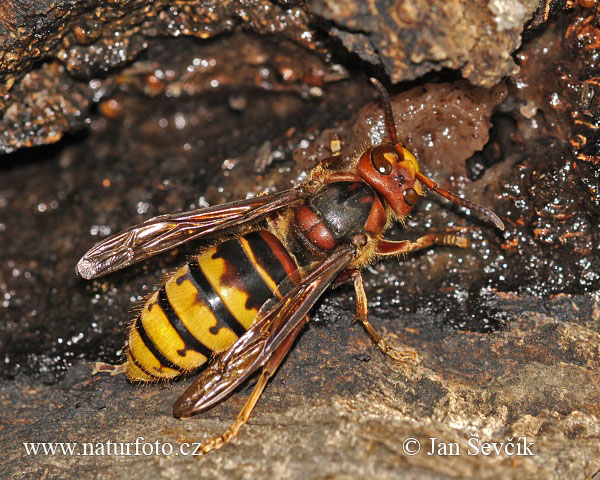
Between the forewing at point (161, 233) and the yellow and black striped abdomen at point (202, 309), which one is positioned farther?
the forewing at point (161, 233)

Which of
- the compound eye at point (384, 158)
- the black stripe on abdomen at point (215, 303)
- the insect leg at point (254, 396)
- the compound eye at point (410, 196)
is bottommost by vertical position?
the insect leg at point (254, 396)

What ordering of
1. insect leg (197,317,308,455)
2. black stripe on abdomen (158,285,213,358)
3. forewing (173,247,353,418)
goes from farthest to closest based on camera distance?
black stripe on abdomen (158,285,213,358), forewing (173,247,353,418), insect leg (197,317,308,455)

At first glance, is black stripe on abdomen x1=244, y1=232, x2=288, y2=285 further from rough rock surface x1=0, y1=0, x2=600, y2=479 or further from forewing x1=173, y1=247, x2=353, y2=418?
rough rock surface x1=0, y1=0, x2=600, y2=479

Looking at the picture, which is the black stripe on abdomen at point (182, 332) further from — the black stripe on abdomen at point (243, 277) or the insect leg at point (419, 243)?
the insect leg at point (419, 243)

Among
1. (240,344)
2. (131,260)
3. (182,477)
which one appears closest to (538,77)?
(240,344)

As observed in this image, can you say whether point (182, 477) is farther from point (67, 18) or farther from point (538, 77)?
point (538, 77)

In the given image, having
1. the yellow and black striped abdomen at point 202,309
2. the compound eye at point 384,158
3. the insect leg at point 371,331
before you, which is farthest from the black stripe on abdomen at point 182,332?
the compound eye at point 384,158

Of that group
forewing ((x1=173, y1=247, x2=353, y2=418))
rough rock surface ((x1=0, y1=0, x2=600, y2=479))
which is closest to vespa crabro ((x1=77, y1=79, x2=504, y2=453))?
forewing ((x1=173, y1=247, x2=353, y2=418))
